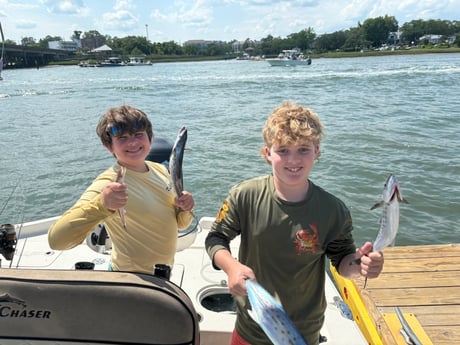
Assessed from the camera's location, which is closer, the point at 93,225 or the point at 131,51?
the point at 93,225

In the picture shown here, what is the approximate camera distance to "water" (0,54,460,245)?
7.86m

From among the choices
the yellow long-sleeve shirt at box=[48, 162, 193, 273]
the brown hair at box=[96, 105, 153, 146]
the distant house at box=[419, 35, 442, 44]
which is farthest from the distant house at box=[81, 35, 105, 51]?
the yellow long-sleeve shirt at box=[48, 162, 193, 273]

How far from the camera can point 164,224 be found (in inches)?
85.2

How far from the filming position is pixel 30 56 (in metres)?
73.0

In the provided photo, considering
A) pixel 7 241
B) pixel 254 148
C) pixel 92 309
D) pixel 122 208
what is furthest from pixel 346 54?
pixel 92 309

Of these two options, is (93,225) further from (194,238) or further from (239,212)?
(194,238)

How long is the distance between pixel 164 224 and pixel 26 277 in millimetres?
714

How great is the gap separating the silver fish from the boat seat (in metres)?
0.90

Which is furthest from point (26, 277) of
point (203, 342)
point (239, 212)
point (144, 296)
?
point (203, 342)

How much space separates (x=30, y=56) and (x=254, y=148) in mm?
74290

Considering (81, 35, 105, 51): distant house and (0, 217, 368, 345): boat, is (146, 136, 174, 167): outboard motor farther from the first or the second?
(81, 35, 105, 51): distant house

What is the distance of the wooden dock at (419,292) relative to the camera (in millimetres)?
3383

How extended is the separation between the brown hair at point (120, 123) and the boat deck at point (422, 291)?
8.72 ft

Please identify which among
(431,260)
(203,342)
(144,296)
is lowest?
(431,260)
